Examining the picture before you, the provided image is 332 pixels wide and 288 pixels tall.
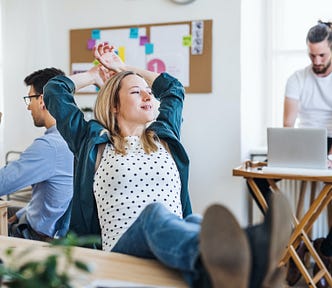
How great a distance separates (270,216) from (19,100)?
3.78 metres

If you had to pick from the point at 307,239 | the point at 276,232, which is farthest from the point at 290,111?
the point at 276,232

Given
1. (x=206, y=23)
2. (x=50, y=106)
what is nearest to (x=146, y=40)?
(x=206, y=23)

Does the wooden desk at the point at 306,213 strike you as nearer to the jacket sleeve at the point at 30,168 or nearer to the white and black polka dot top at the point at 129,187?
the white and black polka dot top at the point at 129,187

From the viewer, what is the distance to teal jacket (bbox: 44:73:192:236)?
1.91 m

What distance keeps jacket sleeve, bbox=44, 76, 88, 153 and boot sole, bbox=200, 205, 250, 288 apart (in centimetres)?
116

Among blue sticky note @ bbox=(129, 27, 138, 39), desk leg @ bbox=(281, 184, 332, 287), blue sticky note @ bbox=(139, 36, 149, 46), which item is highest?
blue sticky note @ bbox=(129, 27, 138, 39)

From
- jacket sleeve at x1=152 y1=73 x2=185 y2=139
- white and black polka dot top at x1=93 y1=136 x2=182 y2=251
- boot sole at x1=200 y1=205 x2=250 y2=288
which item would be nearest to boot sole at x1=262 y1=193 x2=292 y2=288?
boot sole at x1=200 y1=205 x2=250 y2=288

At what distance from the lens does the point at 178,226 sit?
3.71 ft

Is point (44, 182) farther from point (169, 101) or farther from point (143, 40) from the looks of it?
point (143, 40)

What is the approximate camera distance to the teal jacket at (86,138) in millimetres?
1910

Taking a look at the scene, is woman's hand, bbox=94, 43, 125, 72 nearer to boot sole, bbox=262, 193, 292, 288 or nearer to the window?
boot sole, bbox=262, 193, 292, 288

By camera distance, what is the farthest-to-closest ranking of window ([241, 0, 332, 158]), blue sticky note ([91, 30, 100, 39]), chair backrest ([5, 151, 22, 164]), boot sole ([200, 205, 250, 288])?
chair backrest ([5, 151, 22, 164]), blue sticky note ([91, 30, 100, 39]), window ([241, 0, 332, 158]), boot sole ([200, 205, 250, 288])

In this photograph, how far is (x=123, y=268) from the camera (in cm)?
120

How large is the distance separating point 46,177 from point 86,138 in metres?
0.42
